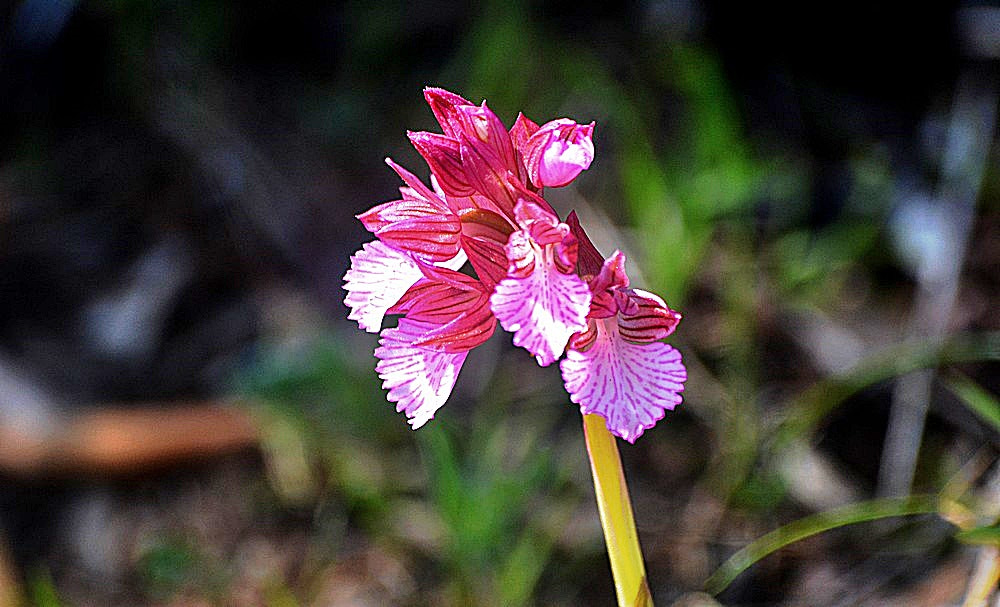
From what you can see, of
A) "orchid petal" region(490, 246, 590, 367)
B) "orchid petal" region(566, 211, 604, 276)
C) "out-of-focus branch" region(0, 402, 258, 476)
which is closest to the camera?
"orchid petal" region(490, 246, 590, 367)

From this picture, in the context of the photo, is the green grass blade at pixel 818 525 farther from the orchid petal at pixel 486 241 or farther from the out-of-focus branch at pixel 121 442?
the out-of-focus branch at pixel 121 442

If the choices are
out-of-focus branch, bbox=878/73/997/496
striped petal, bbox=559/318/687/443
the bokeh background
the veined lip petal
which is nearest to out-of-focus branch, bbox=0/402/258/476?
the bokeh background

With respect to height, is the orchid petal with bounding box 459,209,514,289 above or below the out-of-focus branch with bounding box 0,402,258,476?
below

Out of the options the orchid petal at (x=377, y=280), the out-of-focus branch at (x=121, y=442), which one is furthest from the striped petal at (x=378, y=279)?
the out-of-focus branch at (x=121, y=442)

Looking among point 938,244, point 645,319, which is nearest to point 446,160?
point 645,319

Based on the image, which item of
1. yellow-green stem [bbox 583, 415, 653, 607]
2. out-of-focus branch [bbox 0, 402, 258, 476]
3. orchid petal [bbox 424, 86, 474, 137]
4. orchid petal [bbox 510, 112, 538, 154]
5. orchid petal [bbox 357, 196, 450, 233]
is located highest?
out-of-focus branch [bbox 0, 402, 258, 476]

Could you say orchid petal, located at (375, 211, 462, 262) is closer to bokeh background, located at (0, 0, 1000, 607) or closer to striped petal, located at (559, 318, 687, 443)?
striped petal, located at (559, 318, 687, 443)

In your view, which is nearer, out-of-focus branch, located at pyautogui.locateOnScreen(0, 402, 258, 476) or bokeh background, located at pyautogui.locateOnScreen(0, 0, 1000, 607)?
bokeh background, located at pyautogui.locateOnScreen(0, 0, 1000, 607)

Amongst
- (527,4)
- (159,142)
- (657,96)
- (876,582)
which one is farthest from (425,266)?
(159,142)
